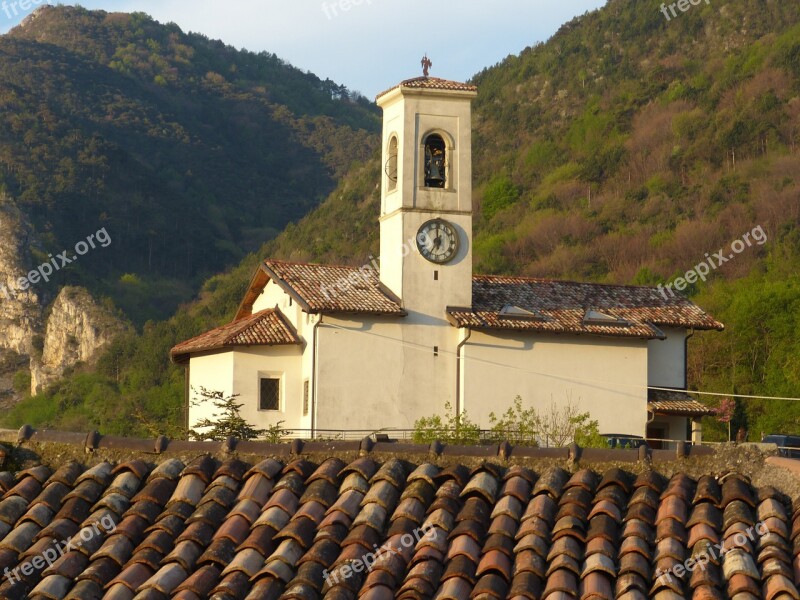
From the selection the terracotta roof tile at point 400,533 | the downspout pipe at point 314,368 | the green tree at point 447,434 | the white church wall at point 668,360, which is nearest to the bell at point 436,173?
the downspout pipe at point 314,368

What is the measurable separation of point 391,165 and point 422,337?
174 inches

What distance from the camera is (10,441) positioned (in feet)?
39.0

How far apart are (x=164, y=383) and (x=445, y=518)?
2566 inches

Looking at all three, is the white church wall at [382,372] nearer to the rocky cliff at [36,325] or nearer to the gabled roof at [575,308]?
the gabled roof at [575,308]

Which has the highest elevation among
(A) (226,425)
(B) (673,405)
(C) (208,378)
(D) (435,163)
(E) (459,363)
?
(D) (435,163)

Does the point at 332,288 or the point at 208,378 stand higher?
the point at 332,288

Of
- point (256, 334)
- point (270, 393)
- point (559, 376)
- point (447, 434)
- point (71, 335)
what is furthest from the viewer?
point (71, 335)

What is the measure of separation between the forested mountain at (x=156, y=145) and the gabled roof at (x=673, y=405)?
2596 inches

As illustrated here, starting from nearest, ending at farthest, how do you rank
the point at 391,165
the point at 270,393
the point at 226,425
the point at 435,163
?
the point at 226,425 < the point at 270,393 < the point at 435,163 < the point at 391,165

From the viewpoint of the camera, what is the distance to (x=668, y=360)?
3725 cm

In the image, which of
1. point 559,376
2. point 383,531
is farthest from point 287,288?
point 383,531

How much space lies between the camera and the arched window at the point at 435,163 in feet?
116

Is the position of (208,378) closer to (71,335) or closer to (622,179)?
(71,335)

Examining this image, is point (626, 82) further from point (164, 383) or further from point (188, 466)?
point (188, 466)
